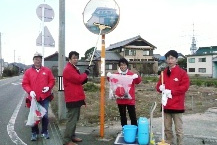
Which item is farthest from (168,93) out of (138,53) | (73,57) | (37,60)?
(138,53)

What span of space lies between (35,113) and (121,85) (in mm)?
1919

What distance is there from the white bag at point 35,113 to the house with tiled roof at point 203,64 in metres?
46.3

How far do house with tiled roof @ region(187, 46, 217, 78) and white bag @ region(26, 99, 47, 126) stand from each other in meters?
46.3

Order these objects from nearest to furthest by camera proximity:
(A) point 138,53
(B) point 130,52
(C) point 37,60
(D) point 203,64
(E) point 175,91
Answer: (E) point 175,91 → (C) point 37,60 → (B) point 130,52 → (A) point 138,53 → (D) point 203,64

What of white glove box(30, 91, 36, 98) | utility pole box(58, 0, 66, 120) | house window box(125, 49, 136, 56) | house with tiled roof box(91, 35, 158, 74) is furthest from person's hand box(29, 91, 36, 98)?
house window box(125, 49, 136, 56)

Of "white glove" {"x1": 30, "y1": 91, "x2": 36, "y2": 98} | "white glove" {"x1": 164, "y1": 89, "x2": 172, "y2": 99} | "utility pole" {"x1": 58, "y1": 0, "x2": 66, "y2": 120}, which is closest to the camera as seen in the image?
"white glove" {"x1": 164, "y1": 89, "x2": 172, "y2": 99}

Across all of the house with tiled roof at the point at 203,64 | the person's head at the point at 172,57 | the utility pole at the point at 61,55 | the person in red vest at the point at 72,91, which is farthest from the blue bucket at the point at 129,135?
the house with tiled roof at the point at 203,64

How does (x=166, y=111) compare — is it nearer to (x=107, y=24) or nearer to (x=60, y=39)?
(x=107, y=24)

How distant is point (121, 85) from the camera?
516cm

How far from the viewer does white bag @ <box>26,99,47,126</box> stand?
5.07 m

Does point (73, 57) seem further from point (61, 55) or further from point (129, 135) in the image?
point (61, 55)

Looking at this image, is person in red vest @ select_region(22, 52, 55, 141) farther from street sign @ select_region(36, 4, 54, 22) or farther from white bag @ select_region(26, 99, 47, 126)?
street sign @ select_region(36, 4, 54, 22)

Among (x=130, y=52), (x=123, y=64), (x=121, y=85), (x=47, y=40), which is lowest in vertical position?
(x=121, y=85)

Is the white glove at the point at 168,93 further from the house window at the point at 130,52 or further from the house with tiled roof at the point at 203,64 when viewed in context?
the house with tiled roof at the point at 203,64
